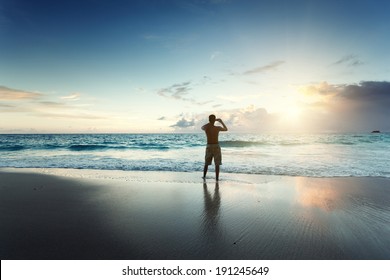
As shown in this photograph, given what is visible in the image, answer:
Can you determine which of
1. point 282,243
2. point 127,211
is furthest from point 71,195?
point 282,243

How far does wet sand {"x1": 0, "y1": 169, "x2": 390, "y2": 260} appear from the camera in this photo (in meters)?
3.50

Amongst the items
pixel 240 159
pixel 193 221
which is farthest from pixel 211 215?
pixel 240 159

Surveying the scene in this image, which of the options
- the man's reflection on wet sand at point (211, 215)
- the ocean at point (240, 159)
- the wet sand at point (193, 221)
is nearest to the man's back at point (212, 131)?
the wet sand at point (193, 221)

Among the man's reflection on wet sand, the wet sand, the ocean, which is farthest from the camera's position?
the ocean

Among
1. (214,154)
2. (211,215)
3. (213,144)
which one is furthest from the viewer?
(213,144)

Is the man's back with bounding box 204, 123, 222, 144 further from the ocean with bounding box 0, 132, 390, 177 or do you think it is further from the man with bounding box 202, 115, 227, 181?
the ocean with bounding box 0, 132, 390, 177

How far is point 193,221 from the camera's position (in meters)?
4.71

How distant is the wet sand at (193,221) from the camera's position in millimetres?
3498

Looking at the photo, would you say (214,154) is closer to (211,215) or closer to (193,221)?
(211,215)

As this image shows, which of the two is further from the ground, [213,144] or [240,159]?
[213,144]

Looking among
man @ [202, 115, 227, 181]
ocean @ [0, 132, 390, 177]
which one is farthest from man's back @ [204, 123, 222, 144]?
ocean @ [0, 132, 390, 177]

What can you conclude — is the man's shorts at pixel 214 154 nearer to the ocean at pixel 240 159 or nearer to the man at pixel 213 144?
the man at pixel 213 144

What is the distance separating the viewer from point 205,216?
5012 millimetres

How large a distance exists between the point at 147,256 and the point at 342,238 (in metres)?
2.86
